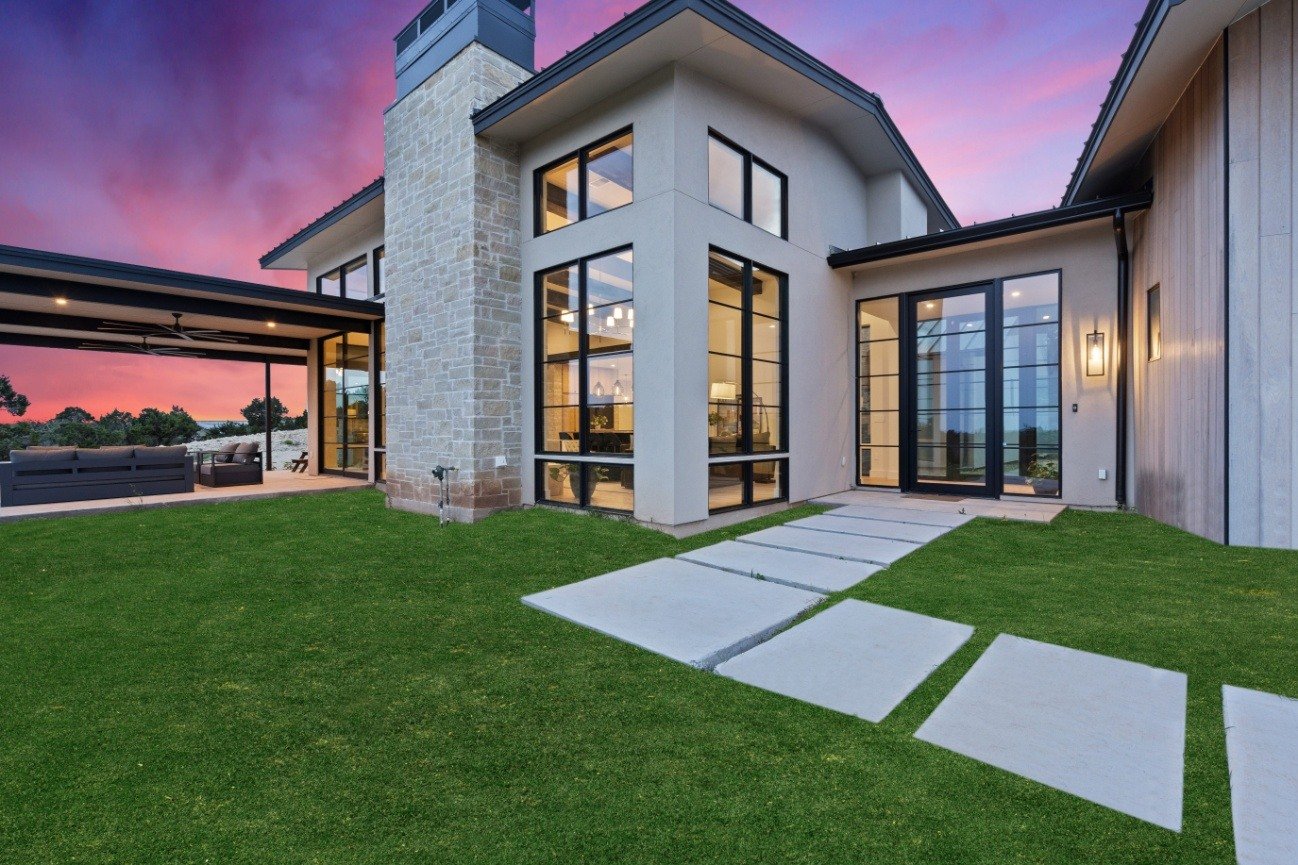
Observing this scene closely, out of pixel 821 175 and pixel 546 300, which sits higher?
pixel 821 175

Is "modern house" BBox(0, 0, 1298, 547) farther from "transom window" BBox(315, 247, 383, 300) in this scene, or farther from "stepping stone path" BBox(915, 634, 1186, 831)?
"stepping stone path" BBox(915, 634, 1186, 831)

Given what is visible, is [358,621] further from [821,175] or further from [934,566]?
[821,175]

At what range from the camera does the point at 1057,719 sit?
2.03 meters

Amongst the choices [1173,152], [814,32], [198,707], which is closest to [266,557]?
[198,707]

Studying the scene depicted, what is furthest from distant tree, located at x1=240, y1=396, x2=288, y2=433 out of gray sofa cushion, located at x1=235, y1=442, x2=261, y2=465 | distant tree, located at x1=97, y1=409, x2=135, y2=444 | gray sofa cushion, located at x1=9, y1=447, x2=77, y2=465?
gray sofa cushion, located at x1=9, y1=447, x2=77, y2=465

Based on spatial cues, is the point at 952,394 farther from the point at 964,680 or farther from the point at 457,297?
the point at 457,297

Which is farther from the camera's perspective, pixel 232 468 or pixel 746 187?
pixel 232 468

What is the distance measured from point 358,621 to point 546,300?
4.61 m

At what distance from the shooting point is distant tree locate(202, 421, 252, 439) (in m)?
16.3

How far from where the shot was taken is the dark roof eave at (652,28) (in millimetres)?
4797

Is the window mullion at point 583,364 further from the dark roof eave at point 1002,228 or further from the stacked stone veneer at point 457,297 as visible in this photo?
the dark roof eave at point 1002,228

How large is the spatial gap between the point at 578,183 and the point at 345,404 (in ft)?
23.5

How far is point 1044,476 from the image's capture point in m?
6.92

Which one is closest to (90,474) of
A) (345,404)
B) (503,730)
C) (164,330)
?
(164,330)
